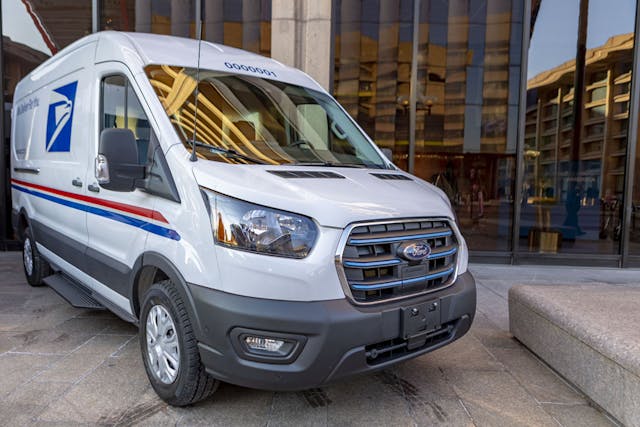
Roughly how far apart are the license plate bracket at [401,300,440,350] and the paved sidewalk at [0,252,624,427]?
524 millimetres

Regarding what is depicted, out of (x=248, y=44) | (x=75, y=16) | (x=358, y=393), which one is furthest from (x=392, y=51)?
(x=358, y=393)

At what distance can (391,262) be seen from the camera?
7.91ft

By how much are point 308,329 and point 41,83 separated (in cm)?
448

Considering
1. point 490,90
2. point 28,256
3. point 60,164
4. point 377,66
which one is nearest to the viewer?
point 60,164

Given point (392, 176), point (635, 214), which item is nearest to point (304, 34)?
point (392, 176)

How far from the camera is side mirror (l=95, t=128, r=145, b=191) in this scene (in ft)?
8.46

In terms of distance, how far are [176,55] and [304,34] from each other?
4.59 meters

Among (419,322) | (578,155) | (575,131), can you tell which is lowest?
(419,322)

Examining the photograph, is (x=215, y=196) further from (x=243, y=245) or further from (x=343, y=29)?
(x=343, y=29)

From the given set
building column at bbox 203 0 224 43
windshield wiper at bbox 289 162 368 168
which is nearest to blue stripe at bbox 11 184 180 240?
windshield wiper at bbox 289 162 368 168

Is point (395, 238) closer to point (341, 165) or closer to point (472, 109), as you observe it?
point (341, 165)

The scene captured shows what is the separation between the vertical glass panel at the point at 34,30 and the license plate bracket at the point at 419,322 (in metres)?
7.97

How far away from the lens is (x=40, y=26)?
7.86 meters

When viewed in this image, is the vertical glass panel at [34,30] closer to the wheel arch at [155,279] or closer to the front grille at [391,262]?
the wheel arch at [155,279]
